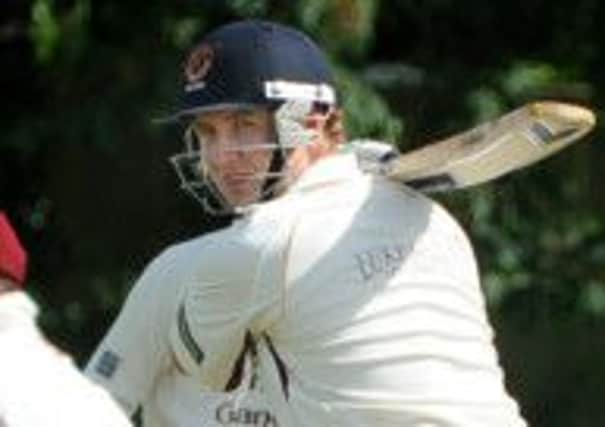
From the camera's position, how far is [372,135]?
9.70 metres

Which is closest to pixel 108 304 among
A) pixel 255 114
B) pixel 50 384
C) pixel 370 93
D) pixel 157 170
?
pixel 157 170

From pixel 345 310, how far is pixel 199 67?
58 centimetres

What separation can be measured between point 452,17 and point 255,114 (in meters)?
5.25

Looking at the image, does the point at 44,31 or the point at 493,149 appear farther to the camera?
the point at 44,31

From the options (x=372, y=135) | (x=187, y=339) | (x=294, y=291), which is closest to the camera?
(x=294, y=291)

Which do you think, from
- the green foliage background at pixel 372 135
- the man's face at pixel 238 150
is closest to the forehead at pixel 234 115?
the man's face at pixel 238 150

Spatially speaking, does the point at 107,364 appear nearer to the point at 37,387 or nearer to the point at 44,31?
the point at 37,387

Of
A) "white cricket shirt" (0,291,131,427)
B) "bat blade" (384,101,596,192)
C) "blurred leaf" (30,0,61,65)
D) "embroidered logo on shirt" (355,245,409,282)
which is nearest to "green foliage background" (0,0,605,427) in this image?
"blurred leaf" (30,0,61,65)

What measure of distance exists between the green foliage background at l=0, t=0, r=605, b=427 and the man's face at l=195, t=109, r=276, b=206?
394cm

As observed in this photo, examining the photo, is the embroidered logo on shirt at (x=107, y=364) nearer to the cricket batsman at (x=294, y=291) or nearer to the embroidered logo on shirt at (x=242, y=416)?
the cricket batsman at (x=294, y=291)

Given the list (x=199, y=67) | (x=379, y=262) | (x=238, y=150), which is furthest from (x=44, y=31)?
(x=379, y=262)

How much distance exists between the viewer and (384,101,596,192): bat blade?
5.52 meters

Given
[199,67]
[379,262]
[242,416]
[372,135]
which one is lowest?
[372,135]

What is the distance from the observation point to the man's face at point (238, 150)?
18.7 ft
